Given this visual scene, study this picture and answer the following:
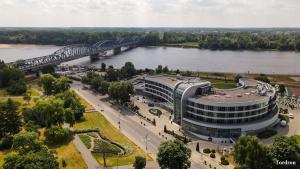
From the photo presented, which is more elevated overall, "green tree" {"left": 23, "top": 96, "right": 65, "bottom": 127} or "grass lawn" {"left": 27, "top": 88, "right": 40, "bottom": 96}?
"green tree" {"left": 23, "top": 96, "right": 65, "bottom": 127}

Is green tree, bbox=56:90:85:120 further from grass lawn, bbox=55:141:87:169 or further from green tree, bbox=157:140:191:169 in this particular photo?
green tree, bbox=157:140:191:169

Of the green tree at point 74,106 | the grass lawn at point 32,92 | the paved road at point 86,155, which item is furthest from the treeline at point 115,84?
the paved road at point 86,155

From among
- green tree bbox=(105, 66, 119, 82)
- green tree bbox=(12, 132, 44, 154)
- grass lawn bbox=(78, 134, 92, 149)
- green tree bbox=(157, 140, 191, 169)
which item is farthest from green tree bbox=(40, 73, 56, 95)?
green tree bbox=(157, 140, 191, 169)

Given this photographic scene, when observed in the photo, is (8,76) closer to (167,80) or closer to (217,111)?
(167,80)

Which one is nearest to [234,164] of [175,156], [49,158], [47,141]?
[175,156]

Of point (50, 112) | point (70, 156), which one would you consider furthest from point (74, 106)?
point (70, 156)

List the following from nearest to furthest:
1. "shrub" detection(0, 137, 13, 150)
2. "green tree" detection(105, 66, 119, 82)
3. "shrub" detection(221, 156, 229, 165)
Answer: "shrub" detection(221, 156, 229, 165) → "shrub" detection(0, 137, 13, 150) → "green tree" detection(105, 66, 119, 82)

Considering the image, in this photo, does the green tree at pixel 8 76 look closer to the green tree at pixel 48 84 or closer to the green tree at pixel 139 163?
the green tree at pixel 48 84
